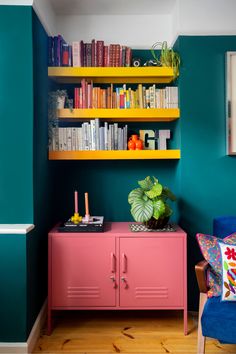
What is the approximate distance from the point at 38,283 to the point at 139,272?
76 cm

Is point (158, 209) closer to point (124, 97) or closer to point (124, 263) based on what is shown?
point (124, 263)

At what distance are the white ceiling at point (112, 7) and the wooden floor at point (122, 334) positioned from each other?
2.57 metres

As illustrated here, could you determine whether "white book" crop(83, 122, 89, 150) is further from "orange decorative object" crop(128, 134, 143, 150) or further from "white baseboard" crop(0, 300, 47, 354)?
"white baseboard" crop(0, 300, 47, 354)

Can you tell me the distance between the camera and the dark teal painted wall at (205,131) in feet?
Answer: 8.50

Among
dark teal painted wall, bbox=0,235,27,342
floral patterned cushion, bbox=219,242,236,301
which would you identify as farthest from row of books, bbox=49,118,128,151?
floral patterned cushion, bbox=219,242,236,301

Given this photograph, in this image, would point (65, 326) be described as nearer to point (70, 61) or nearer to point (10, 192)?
point (10, 192)

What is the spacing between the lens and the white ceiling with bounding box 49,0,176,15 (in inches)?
104

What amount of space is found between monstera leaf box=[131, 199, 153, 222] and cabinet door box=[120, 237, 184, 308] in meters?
0.16

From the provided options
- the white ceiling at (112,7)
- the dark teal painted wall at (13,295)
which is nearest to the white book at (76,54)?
the white ceiling at (112,7)

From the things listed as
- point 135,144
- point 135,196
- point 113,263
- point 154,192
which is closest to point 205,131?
point 135,144

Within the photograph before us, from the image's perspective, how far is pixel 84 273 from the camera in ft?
7.68

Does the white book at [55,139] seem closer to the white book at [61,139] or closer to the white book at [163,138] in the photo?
the white book at [61,139]

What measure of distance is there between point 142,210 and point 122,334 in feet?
2.98

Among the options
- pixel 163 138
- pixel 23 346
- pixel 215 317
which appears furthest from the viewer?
pixel 163 138
